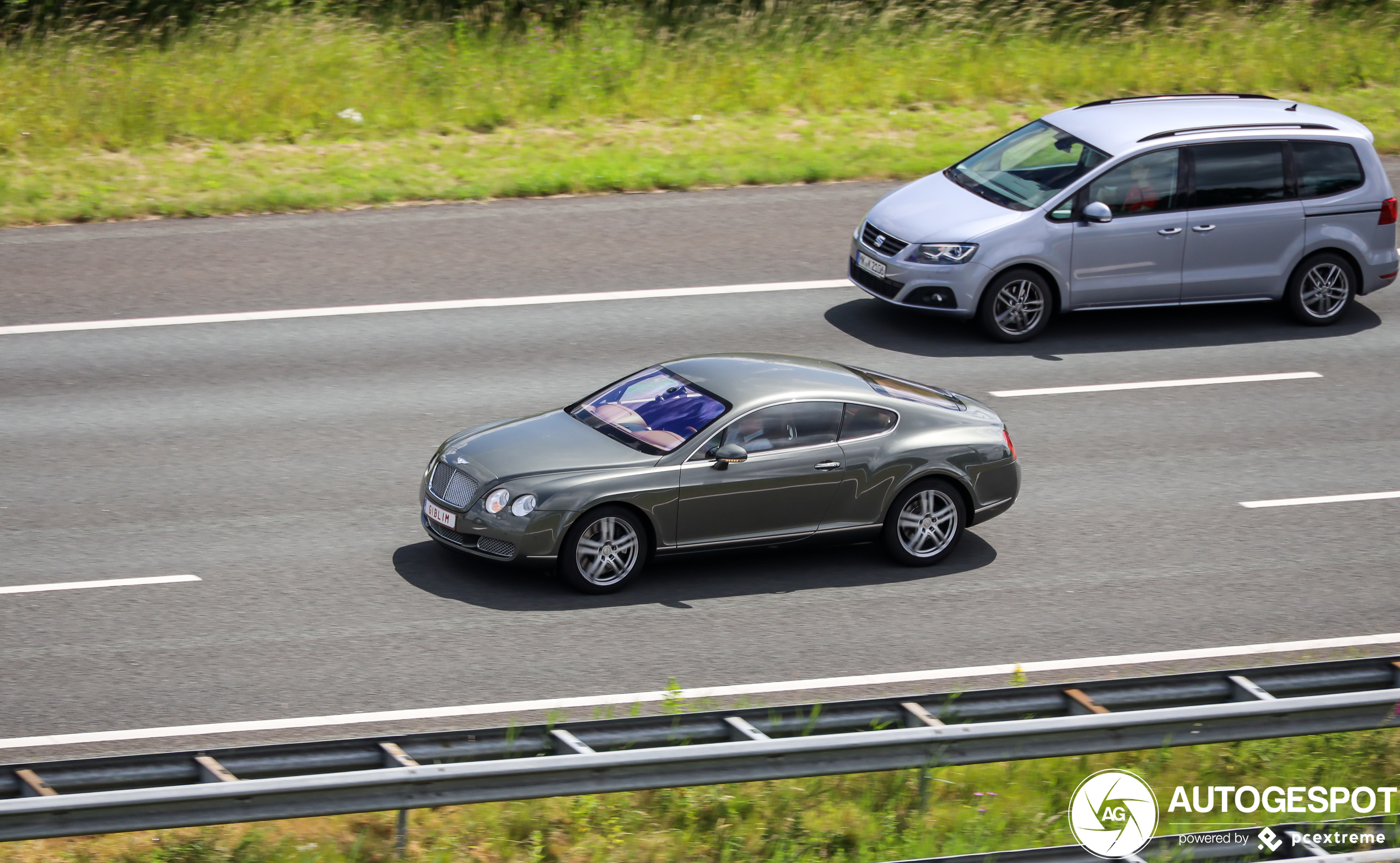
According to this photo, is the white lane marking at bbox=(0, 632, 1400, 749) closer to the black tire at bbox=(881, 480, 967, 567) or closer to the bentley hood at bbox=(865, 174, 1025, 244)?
the black tire at bbox=(881, 480, 967, 567)

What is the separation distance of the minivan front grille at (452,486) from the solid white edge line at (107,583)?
1628mm

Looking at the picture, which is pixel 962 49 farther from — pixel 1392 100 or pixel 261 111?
pixel 261 111

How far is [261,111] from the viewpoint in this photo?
67.3 feet

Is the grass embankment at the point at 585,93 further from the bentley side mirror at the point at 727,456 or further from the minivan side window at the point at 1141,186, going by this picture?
the bentley side mirror at the point at 727,456

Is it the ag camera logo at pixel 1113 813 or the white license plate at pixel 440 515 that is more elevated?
the white license plate at pixel 440 515

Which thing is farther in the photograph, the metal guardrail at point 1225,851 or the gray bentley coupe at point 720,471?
the gray bentley coupe at point 720,471

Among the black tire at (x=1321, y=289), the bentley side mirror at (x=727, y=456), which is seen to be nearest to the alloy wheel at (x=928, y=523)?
the bentley side mirror at (x=727, y=456)

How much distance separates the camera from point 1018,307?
51.3ft

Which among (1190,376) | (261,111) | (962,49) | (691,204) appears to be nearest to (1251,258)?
(1190,376)

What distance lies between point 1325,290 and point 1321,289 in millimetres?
46

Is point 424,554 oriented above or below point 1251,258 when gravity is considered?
below

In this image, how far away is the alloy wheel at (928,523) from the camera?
11.1 m

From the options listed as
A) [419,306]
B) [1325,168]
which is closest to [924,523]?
[419,306]

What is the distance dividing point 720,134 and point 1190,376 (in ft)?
27.2
